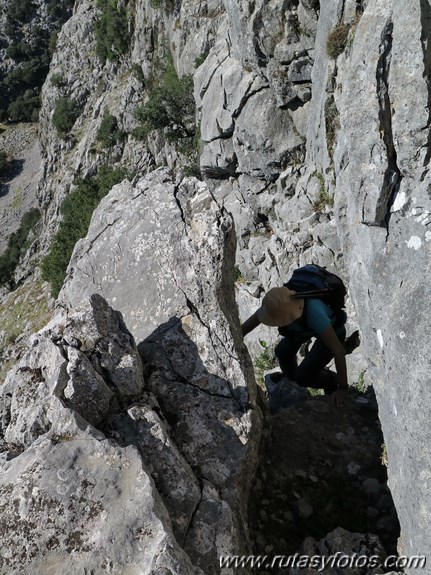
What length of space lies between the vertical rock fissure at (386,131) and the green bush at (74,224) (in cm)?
3451

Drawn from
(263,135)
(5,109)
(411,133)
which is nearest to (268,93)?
(263,135)

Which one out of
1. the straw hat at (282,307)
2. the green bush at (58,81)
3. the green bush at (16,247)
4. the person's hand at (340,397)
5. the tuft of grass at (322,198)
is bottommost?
the green bush at (16,247)

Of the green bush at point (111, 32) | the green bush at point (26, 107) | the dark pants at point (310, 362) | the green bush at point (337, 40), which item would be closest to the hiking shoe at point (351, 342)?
the dark pants at point (310, 362)

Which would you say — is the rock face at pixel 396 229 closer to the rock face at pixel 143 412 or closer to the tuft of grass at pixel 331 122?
the rock face at pixel 143 412

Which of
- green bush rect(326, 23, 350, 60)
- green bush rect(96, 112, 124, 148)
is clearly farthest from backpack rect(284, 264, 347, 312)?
green bush rect(96, 112, 124, 148)

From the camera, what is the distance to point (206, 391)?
591 cm

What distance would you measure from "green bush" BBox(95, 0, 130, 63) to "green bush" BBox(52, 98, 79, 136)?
7443 millimetres

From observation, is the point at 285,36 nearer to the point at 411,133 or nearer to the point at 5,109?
the point at 411,133

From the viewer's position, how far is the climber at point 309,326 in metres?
6.63

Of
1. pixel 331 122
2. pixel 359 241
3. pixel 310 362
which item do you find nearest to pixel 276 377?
pixel 310 362

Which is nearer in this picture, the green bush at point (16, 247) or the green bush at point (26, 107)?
the green bush at point (16, 247)

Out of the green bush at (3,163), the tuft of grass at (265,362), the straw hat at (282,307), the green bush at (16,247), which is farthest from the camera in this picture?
the green bush at (3,163)

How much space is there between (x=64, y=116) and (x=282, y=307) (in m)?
62.3

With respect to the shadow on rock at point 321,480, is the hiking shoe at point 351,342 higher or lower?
lower
